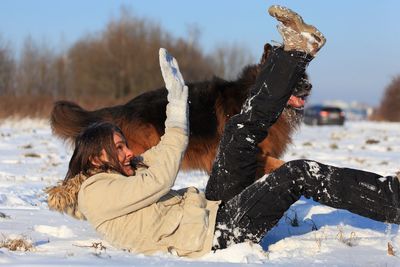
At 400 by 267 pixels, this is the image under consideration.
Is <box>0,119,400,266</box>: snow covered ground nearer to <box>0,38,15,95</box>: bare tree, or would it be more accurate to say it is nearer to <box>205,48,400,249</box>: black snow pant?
<box>205,48,400,249</box>: black snow pant

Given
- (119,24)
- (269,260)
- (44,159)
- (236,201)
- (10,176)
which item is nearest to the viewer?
(269,260)

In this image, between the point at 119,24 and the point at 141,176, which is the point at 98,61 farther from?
the point at 141,176

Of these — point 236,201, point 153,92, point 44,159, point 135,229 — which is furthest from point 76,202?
point 44,159

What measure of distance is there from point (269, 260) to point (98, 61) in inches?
1616

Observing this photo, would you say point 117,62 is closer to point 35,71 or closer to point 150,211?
point 35,71

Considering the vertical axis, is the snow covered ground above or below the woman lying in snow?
below

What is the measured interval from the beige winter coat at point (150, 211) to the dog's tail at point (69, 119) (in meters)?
2.48

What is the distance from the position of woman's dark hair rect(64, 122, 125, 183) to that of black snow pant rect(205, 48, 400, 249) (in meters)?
0.74

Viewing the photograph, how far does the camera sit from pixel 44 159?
10.3 metres

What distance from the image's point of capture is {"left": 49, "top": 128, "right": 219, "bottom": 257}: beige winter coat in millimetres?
3229

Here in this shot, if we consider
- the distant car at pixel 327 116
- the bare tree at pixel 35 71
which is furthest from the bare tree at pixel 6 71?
the distant car at pixel 327 116

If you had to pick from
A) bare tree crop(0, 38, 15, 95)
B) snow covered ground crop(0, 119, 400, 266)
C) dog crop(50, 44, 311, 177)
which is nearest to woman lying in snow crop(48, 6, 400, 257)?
snow covered ground crop(0, 119, 400, 266)

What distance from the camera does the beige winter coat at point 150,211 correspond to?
323 cm

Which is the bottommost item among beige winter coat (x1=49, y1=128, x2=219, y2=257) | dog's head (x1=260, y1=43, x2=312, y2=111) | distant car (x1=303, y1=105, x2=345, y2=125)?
distant car (x1=303, y1=105, x2=345, y2=125)
